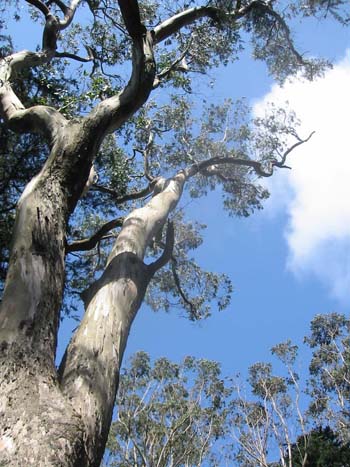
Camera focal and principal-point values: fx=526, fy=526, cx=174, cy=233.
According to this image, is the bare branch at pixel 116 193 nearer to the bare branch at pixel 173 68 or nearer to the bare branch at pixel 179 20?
the bare branch at pixel 173 68

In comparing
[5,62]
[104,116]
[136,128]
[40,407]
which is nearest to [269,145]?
[136,128]

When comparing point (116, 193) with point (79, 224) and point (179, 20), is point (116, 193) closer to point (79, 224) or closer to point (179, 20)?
point (79, 224)

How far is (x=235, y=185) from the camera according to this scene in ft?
41.5

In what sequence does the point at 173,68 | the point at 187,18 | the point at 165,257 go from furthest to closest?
the point at 173,68, the point at 187,18, the point at 165,257

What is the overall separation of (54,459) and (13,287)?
983 millimetres

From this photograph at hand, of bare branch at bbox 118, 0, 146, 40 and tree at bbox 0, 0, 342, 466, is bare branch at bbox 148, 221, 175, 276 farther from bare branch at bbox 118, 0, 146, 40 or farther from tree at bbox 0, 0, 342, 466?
bare branch at bbox 118, 0, 146, 40

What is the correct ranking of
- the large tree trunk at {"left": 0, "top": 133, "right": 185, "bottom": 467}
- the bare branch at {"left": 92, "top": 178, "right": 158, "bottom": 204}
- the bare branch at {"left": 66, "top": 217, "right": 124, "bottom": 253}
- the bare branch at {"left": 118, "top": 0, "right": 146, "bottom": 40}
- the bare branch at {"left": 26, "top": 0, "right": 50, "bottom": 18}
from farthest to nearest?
1. the bare branch at {"left": 92, "top": 178, "right": 158, "bottom": 204}
2. the bare branch at {"left": 26, "top": 0, "right": 50, "bottom": 18}
3. the bare branch at {"left": 66, "top": 217, "right": 124, "bottom": 253}
4. the bare branch at {"left": 118, "top": 0, "right": 146, "bottom": 40}
5. the large tree trunk at {"left": 0, "top": 133, "right": 185, "bottom": 467}

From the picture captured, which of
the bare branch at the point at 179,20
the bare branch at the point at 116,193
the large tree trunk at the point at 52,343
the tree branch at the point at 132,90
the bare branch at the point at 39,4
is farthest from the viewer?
the bare branch at the point at 116,193

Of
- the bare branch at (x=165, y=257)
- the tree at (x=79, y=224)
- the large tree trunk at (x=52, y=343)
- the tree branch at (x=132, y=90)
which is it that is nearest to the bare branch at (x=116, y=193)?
the tree at (x=79, y=224)

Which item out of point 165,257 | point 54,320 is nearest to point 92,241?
point 165,257

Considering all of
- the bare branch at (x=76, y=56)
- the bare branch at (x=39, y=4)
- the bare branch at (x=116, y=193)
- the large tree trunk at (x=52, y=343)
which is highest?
the bare branch at (x=76, y=56)

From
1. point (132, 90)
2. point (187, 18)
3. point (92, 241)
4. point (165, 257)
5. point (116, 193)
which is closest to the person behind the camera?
point (132, 90)

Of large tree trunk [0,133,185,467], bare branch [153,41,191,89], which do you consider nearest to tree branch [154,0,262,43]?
bare branch [153,41,191,89]

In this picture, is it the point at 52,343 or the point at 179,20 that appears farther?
the point at 179,20
